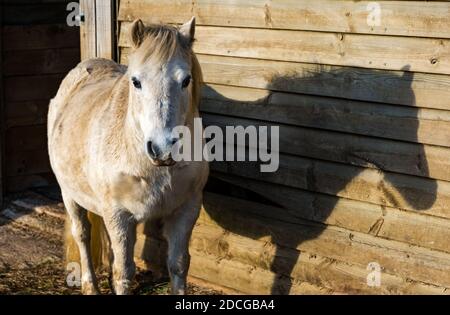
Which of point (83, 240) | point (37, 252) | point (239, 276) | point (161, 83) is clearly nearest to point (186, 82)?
point (161, 83)

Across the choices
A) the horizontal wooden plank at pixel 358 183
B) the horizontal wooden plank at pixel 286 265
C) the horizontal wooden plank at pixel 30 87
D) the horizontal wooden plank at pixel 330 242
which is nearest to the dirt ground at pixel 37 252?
the horizontal wooden plank at pixel 286 265

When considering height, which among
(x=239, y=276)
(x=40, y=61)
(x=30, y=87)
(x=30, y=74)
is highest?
(x=40, y=61)

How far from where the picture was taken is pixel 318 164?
4.59m

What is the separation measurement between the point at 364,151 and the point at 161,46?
137 centimetres

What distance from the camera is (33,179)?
753 cm

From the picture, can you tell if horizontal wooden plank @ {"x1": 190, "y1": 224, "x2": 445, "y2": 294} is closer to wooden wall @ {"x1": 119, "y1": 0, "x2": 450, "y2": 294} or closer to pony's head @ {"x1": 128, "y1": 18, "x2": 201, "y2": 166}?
wooden wall @ {"x1": 119, "y1": 0, "x2": 450, "y2": 294}

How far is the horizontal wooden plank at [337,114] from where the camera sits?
405cm

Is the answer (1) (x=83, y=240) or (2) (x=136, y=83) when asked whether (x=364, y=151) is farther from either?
(1) (x=83, y=240)

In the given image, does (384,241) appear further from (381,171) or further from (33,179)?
(33,179)

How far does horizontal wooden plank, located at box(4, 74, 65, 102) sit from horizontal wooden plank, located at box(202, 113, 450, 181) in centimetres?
316

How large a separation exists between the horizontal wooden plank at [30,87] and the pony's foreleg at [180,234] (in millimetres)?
3289

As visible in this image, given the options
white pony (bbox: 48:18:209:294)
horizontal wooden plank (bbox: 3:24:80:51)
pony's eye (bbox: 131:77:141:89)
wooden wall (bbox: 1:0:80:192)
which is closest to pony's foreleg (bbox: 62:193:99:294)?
white pony (bbox: 48:18:209:294)

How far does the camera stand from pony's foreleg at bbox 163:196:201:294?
4.50m

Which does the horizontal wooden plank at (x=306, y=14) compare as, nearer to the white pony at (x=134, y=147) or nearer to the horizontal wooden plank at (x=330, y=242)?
the white pony at (x=134, y=147)
